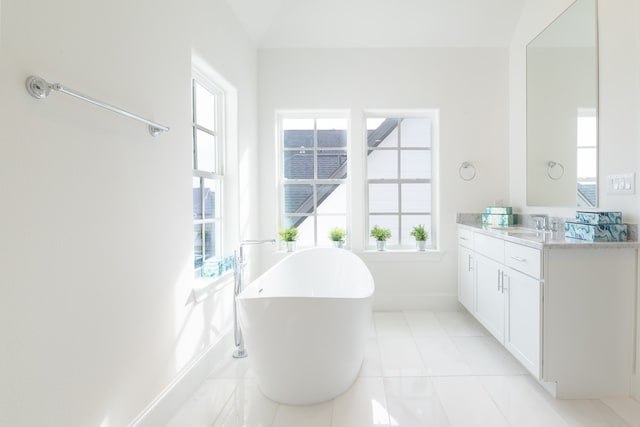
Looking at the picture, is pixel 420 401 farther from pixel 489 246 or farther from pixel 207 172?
pixel 207 172

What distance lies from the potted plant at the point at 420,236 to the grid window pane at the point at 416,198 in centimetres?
23

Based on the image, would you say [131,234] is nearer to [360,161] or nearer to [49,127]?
[49,127]

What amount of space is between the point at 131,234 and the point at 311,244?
233 centimetres

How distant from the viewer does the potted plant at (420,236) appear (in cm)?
352

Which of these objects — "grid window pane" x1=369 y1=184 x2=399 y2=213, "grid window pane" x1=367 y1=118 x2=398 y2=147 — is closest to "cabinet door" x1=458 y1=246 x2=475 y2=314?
"grid window pane" x1=369 y1=184 x2=399 y2=213

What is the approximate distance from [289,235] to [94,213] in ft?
7.54

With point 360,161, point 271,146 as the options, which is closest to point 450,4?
point 360,161

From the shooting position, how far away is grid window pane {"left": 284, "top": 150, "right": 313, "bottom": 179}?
3.70 metres

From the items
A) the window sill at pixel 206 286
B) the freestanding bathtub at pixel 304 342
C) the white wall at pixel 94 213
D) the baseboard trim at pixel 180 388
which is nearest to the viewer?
the white wall at pixel 94 213

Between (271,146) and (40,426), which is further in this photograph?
(271,146)

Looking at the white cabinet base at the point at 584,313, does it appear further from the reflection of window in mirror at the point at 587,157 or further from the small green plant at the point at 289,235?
the small green plant at the point at 289,235

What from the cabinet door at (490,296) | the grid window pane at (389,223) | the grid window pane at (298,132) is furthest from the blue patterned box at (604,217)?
the grid window pane at (298,132)

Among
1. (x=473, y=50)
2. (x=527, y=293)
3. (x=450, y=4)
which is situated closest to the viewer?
(x=527, y=293)

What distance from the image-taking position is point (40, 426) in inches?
42.8
